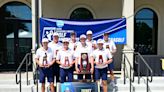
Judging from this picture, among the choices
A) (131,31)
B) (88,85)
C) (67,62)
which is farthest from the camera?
(131,31)

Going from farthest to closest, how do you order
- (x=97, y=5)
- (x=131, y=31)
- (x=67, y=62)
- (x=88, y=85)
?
(x=97, y=5), (x=131, y=31), (x=67, y=62), (x=88, y=85)

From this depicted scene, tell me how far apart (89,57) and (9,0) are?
25.5 feet

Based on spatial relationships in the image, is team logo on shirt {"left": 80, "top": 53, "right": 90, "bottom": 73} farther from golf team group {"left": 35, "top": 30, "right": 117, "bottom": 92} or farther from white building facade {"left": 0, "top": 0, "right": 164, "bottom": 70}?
white building facade {"left": 0, "top": 0, "right": 164, "bottom": 70}

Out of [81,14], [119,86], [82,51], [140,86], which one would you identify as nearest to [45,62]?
[82,51]

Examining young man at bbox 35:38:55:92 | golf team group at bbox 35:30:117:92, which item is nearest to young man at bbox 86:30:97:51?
golf team group at bbox 35:30:117:92

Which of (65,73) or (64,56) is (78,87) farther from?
(64,56)

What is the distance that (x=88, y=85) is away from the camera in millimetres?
10242

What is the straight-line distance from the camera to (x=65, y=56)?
35.9 feet

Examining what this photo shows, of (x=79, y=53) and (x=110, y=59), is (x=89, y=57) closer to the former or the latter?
(x=79, y=53)

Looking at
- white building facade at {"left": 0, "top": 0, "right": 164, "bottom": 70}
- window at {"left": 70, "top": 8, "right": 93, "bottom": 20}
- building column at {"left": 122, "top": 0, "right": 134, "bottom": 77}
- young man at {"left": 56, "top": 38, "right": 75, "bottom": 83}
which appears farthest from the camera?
window at {"left": 70, "top": 8, "right": 93, "bottom": 20}

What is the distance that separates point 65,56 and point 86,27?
160 inches

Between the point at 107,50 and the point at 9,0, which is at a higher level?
the point at 9,0

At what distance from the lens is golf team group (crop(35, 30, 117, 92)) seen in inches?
419

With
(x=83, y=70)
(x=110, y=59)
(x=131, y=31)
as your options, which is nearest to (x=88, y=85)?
(x=83, y=70)
